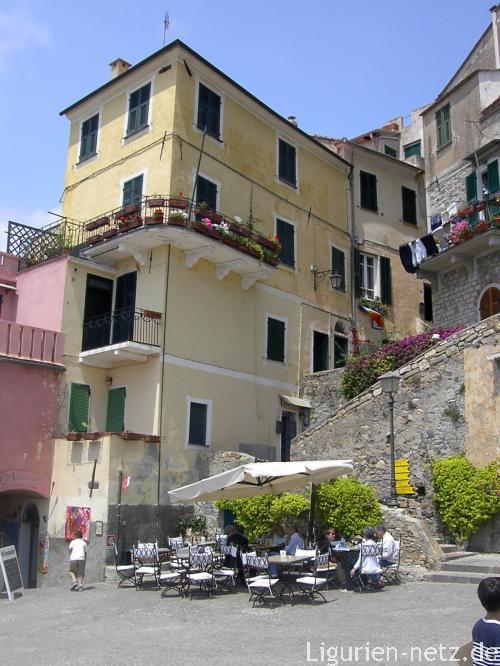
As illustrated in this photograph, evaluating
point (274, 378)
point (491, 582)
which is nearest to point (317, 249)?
point (274, 378)

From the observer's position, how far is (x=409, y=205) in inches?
1168

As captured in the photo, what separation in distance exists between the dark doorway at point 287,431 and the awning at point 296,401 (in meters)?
0.50

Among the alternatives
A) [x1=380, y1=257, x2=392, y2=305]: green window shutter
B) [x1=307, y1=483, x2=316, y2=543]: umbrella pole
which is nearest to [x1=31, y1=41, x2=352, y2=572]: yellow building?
[x1=380, y1=257, x2=392, y2=305]: green window shutter

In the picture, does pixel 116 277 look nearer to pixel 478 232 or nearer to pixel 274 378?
pixel 274 378

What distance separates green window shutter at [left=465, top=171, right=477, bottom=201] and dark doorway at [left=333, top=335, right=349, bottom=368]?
6810 mm

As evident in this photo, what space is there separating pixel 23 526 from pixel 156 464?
5.06 metres

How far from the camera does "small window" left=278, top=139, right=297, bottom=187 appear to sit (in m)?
25.4

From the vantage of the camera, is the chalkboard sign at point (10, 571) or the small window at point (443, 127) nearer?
the chalkboard sign at point (10, 571)

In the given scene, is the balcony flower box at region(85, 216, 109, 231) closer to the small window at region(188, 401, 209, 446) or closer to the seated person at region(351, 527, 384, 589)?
the small window at region(188, 401, 209, 446)

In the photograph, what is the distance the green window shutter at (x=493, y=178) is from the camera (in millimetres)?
22617

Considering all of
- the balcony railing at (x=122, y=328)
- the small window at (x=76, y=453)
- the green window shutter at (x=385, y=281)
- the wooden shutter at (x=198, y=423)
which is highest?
the green window shutter at (x=385, y=281)

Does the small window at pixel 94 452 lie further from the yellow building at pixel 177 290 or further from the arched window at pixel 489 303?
the arched window at pixel 489 303

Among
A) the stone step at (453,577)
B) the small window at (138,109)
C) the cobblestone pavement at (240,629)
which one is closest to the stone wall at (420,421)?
the stone step at (453,577)

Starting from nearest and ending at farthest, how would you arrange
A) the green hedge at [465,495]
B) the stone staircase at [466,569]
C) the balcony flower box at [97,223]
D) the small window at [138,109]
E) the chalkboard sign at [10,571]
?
1. the stone staircase at [466,569]
2. the chalkboard sign at [10,571]
3. the green hedge at [465,495]
4. the balcony flower box at [97,223]
5. the small window at [138,109]
